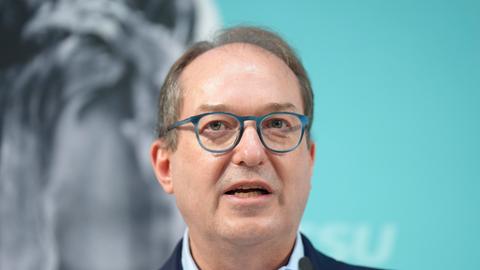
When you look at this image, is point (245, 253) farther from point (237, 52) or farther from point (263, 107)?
point (237, 52)

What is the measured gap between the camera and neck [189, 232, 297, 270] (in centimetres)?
151

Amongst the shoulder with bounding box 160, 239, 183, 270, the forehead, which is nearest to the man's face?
the forehead

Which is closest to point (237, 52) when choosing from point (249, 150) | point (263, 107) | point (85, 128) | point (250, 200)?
point (263, 107)

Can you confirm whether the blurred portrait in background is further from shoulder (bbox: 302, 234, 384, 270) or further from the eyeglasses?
the eyeglasses

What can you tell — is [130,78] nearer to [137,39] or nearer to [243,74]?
[137,39]

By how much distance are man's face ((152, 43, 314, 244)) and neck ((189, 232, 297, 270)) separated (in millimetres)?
31

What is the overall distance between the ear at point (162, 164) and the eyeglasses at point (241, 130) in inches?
Answer: 10.1

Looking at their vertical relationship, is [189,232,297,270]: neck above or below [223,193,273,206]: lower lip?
below

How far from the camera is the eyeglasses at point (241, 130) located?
4.80 feet

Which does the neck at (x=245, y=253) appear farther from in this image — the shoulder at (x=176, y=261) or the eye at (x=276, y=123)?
the eye at (x=276, y=123)

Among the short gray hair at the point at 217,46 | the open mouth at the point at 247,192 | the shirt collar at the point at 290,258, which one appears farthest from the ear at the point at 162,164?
the open mouth at the point at 247,192

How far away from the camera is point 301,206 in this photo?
5.05 feet

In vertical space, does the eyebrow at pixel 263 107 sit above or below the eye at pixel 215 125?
above

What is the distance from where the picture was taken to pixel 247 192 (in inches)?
56.9
